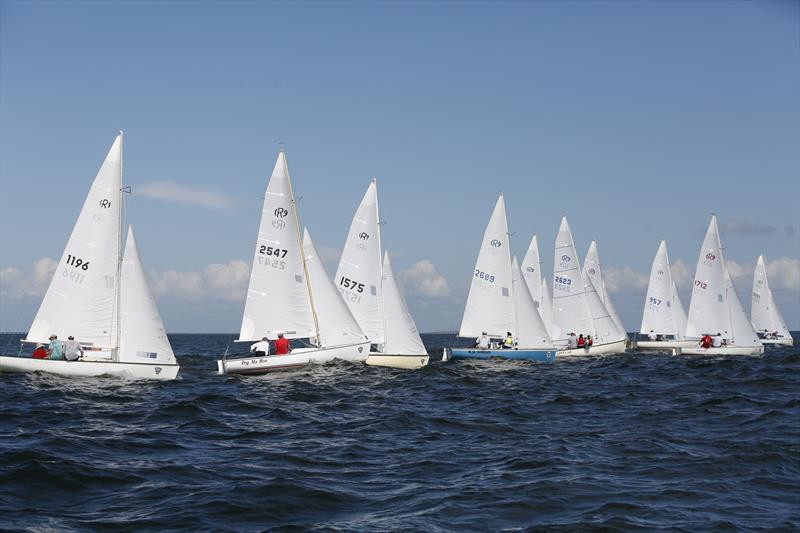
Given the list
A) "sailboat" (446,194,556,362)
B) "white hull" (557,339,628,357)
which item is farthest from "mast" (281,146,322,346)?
"white hull" (557,339,628,357)

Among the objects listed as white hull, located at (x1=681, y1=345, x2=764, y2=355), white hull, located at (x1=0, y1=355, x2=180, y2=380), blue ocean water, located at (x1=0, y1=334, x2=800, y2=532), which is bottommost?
blue ocean water, located at (x1=0, y1=334, x2=800, y2=532)

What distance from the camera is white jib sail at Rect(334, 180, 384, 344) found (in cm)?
3912

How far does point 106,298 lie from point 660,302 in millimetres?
51486

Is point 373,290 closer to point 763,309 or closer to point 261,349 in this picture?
point 261,349

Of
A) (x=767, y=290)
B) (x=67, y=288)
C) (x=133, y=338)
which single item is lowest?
(x=133, y=338)

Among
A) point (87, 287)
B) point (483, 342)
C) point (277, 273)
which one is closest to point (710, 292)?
point (483, 342)

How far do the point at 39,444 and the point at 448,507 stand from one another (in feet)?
28.7

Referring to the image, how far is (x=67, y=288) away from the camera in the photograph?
29406 millimetres

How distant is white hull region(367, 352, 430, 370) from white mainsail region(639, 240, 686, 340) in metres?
36.3

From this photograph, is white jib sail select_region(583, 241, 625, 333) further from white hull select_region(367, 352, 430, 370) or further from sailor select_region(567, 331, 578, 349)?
white hull select_region(367, 352, 430, 370)

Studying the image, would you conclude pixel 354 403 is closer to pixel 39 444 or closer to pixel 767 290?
pixel 39 444

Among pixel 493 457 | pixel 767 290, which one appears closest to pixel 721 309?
pixel 767 290

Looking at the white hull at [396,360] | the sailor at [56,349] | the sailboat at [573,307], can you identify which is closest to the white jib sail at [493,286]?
the sailboat at [573,307]

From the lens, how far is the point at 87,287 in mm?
29469
